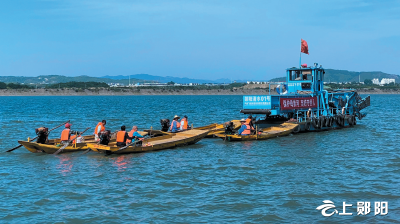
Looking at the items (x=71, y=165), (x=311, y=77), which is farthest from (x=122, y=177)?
(x=311, y=77)

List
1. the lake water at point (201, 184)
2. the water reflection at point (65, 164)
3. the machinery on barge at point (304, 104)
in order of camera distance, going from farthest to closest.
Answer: the machinery on barge at point (304, 104) < the water reflection at point (65, 164) < the lake water at point (201, 184)

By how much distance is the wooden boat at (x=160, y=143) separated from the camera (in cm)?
2295

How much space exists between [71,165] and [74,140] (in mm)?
3499

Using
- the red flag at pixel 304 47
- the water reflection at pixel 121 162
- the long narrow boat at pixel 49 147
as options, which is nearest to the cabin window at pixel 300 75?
the red flag at pixel 304 47

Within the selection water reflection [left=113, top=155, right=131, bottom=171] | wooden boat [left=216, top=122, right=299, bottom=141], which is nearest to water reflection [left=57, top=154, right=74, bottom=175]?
water reflection [left=113, top=155, right=131, bottom=171]

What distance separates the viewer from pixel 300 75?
36.7 metres

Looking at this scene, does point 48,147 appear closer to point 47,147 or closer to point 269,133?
point 47,147

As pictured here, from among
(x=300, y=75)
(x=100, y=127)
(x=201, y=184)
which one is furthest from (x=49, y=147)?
(x=300, y=75)

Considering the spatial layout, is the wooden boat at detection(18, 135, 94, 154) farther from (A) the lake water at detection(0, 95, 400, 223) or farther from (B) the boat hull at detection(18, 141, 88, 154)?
(A) the lake water at detection(0, 95, 400, 223)

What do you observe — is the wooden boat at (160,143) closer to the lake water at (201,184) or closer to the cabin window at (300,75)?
the lake water at (201,184)

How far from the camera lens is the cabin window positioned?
3641 cm

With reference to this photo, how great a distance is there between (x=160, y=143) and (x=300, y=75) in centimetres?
1616

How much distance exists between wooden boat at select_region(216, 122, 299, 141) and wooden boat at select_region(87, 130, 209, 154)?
161cm

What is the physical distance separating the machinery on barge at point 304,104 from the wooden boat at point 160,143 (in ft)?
19.9
